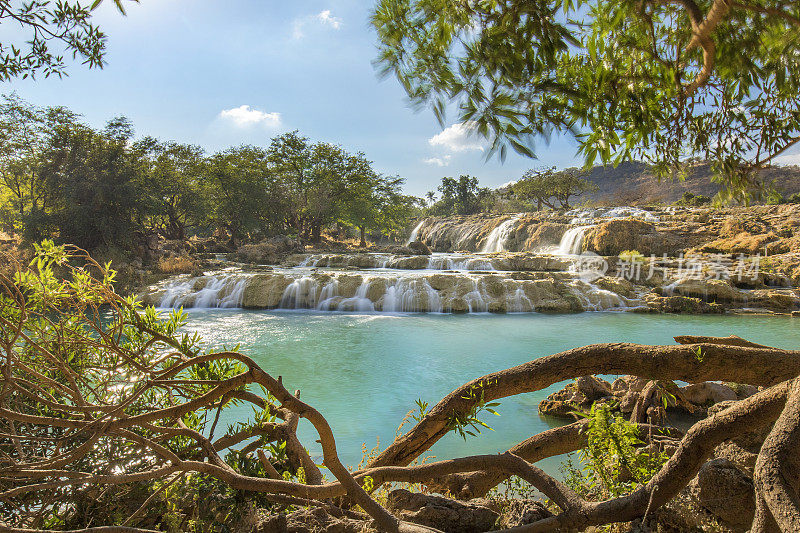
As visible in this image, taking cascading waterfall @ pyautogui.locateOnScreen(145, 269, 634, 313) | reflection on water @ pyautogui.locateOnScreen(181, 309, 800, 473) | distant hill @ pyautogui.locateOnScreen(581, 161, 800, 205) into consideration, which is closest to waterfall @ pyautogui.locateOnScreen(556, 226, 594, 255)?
distant hill @ pyautogui.locateOnScreen(581, 161, 800, 205)

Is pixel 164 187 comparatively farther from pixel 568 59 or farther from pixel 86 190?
pixel 568 59

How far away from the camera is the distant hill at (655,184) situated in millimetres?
44781

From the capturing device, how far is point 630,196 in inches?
1800

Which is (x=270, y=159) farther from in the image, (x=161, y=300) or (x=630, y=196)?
(x=630, y=196)

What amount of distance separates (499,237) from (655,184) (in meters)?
49.0

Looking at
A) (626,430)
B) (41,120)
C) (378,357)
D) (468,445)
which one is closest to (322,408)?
(468,445)

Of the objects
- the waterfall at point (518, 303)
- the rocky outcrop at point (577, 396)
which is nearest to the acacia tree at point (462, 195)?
the waterfall at point (518, 303)

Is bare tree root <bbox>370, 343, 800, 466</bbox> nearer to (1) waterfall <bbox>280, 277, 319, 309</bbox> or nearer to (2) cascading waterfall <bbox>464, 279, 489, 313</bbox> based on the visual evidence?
(2) cascading waterfall <bbox>464, 279, 489, 313</bbox>

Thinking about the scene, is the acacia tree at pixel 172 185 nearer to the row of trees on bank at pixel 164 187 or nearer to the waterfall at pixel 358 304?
the row of trees on bank at pixel 164 187

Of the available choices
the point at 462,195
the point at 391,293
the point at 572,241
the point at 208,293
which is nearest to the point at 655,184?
the point at 462,195

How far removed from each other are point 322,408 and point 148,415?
5.29 metres

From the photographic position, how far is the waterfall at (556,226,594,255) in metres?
22.5

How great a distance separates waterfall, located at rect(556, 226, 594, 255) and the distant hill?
3.82m

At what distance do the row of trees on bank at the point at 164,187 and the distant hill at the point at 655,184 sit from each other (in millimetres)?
18568
